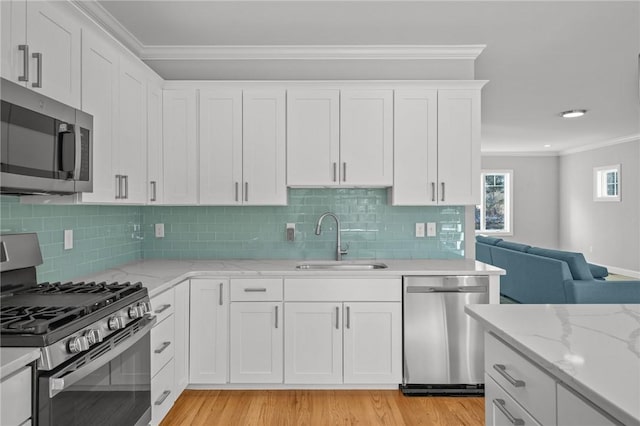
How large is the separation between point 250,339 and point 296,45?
2.38 meters

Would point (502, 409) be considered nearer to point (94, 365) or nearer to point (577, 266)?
point (94, 365)

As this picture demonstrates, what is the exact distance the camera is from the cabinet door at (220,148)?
11.1 ft

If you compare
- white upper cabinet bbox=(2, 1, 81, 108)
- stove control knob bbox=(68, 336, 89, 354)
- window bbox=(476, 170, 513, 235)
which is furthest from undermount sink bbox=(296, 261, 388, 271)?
window bbox=(476, 170, 513, 235)

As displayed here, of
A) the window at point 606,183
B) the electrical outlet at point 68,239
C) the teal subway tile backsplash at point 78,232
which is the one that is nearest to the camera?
the teal subway tile backsplash at point 78,232

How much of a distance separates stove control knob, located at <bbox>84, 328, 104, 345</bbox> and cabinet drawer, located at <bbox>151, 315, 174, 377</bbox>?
0.73 metres

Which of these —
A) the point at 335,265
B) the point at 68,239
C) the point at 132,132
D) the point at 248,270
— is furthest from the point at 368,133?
the point at 68,239

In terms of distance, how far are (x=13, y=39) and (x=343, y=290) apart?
2324mm

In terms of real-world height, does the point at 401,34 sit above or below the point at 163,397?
above

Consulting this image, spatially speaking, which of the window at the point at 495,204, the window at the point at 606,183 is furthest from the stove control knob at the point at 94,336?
the window at the point at 495,204

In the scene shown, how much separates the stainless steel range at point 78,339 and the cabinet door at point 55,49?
75cm

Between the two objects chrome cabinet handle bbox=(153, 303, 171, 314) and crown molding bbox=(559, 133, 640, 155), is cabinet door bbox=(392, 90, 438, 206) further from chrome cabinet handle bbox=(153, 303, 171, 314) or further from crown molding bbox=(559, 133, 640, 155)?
crown molding bbox=(559, 133, 640, 155)

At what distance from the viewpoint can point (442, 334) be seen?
3053 millimetres

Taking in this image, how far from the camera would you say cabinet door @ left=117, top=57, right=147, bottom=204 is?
2690 millimetres

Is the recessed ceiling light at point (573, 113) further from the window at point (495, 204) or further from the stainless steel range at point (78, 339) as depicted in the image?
the stainless steel range at point (78, 339)
